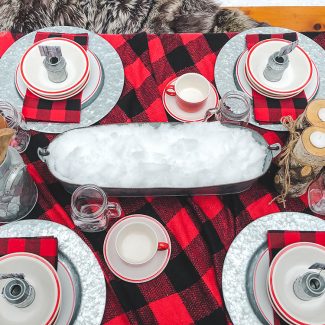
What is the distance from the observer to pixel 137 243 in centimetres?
95

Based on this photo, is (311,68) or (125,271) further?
(311,68)

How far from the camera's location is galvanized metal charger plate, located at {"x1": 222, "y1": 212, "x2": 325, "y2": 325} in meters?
0.87

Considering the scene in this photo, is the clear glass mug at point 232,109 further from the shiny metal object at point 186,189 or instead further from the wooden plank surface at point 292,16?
the wooden plank surface at point 292,16

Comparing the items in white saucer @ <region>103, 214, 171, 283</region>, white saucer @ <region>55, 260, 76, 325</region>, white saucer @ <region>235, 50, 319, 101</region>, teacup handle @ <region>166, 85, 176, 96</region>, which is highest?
white saucer @ <region>235, 50, 319, 101</region>

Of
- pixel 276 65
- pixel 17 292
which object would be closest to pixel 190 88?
pixel 276 65

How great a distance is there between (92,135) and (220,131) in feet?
0.93

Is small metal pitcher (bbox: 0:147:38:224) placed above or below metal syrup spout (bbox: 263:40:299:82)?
below

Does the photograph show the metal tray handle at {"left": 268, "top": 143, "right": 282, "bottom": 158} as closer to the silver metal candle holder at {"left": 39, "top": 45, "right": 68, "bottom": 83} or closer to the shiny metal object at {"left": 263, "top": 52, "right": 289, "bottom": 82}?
the shiny metal object at {"left": 263, "top": 52, "right": 289, "bottom": 82}

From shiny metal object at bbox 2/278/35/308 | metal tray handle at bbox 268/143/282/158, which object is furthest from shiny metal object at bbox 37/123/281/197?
shiny metal object at bbox 2/278/35/308

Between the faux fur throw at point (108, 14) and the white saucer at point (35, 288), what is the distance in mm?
926

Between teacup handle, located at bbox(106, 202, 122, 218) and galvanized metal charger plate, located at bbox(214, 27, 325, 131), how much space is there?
A: 39 centimetres

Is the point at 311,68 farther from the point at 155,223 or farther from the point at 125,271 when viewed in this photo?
the point at 125,271

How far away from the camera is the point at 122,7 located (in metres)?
1.50

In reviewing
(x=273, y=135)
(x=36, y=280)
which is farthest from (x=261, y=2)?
(x=36, y=280)
